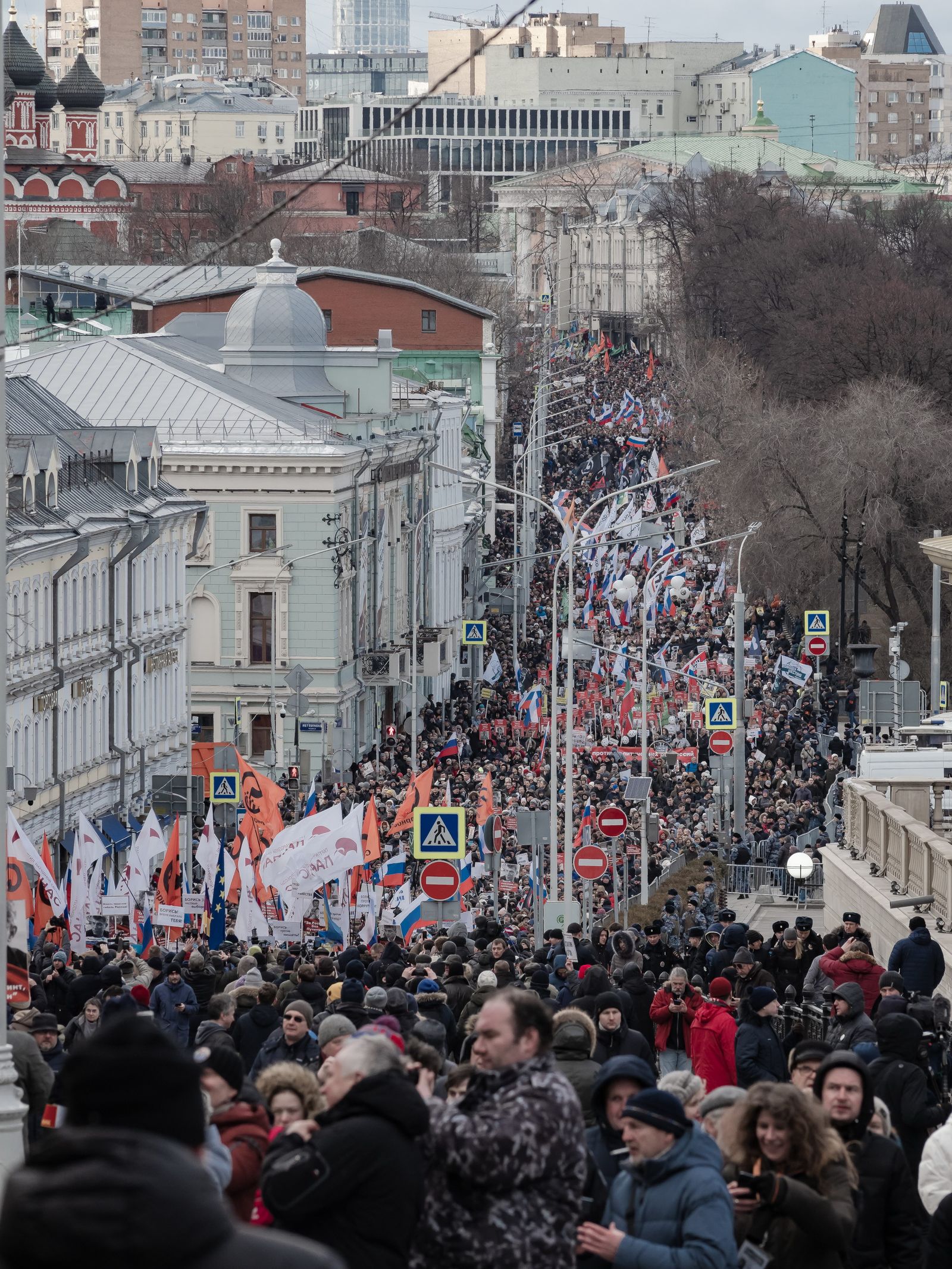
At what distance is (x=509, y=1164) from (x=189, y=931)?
2106 cm

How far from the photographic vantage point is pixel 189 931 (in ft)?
89.2

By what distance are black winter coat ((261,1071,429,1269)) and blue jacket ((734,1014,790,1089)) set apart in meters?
5.81

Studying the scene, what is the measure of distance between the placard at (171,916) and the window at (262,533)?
97.1ft

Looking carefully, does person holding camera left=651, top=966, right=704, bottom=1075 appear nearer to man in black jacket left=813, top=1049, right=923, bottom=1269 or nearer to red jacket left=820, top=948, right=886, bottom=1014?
red jacket left=820, top=948, right=886, bottom=1014

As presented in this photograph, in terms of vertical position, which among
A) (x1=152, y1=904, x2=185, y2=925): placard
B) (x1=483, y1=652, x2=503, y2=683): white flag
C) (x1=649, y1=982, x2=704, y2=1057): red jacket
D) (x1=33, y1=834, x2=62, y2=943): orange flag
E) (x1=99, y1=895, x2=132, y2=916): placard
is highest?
(x1=649, y1=982, x2=704, y2=1057): red jacket

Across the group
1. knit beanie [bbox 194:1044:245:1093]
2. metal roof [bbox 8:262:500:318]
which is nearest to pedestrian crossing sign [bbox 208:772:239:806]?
knit beanie [bbox 194:1044:245:1093]

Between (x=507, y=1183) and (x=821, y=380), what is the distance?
230ft

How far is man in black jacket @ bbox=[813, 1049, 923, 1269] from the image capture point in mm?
8094

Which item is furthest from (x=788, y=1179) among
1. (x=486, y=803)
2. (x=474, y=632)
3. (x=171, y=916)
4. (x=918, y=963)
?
(x=474, y=632)

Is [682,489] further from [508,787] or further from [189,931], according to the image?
[189,931]

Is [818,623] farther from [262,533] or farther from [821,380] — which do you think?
[821,380]

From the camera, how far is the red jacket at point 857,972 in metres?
15.0

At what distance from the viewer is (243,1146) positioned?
7613 mm

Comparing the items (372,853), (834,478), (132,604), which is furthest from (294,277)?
(372,853)
